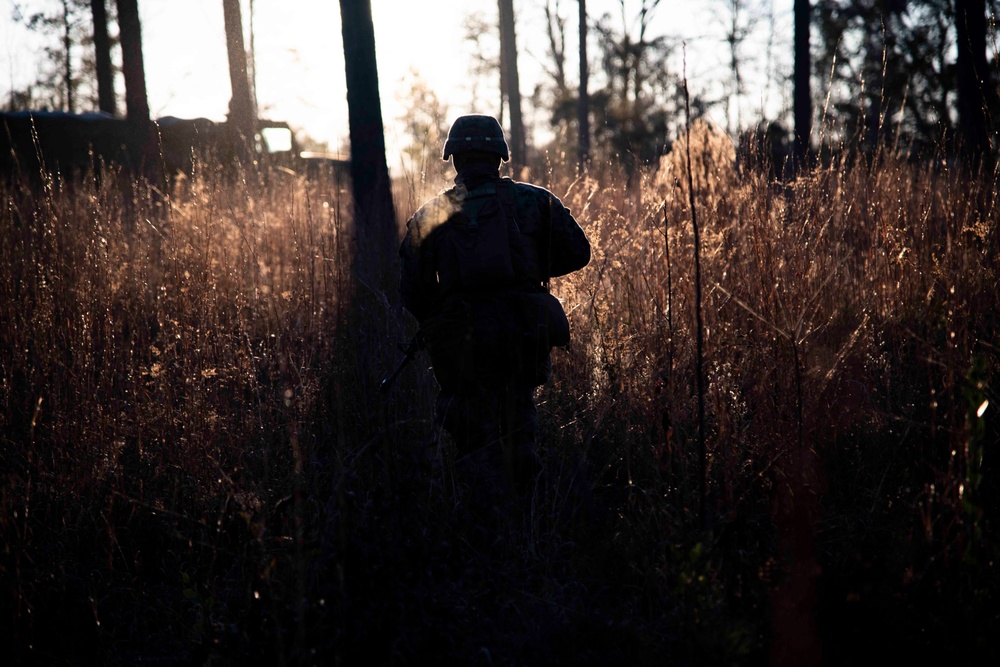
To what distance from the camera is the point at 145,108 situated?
10695 millimetres

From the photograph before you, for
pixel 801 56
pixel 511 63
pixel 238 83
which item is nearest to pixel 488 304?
pixel 238 83

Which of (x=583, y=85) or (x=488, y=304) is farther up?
(x=583, y=85)

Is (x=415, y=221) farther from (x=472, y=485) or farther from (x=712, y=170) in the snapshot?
(x=712, y=170)

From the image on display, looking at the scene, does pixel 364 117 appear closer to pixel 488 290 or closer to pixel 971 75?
pixel 488 290

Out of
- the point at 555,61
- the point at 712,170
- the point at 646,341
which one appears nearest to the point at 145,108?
the point at 712,170

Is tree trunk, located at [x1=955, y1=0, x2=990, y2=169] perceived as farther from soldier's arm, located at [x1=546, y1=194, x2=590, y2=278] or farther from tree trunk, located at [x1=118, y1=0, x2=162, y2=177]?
tree trunk, located at [x1=118, y1=0, x2=162, y2=177]

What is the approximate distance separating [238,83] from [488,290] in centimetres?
823

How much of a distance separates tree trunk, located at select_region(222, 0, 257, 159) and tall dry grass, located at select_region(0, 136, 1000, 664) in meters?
4.76

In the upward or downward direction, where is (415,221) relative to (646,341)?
upward

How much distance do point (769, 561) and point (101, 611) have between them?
2.14 m

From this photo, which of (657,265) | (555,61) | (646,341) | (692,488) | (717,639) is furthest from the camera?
(555,61)

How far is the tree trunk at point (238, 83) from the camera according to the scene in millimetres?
8914

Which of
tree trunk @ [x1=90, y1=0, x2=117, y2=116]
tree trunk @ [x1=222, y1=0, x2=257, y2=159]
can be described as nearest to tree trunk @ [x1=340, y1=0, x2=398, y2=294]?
tree trunk @ [x1=222, y1=0, x2=257, y2=159]

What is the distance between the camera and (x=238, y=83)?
958cm
